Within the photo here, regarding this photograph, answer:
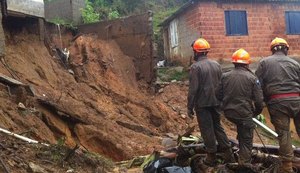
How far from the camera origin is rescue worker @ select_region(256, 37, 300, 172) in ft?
21.1

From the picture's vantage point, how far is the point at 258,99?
6.44 m

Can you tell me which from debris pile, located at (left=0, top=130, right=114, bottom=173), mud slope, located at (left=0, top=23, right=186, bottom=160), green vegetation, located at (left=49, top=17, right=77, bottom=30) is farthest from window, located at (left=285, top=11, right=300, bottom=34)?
debris pile, located at (left=0, top=130, right=114, bottom=173)

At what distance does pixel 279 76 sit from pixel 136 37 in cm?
755

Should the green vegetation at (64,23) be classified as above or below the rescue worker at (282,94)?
above

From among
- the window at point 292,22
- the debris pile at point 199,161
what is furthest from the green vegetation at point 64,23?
the window at point 292,22

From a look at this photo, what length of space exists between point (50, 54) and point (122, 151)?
4.43m

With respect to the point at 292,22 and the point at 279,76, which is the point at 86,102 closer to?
the point at 279,76

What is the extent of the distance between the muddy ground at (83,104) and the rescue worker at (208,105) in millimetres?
1788

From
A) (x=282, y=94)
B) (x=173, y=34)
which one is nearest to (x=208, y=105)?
(x=282, y=94)

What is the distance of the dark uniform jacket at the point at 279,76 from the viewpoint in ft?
21.5

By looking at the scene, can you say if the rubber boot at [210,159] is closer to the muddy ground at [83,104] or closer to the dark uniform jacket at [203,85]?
the dark uniform jacket at [203,85]

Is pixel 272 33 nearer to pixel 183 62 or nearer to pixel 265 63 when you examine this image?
pixel 183 62

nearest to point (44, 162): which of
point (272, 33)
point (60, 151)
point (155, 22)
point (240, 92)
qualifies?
point (60, 151)

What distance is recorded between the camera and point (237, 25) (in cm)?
1875
